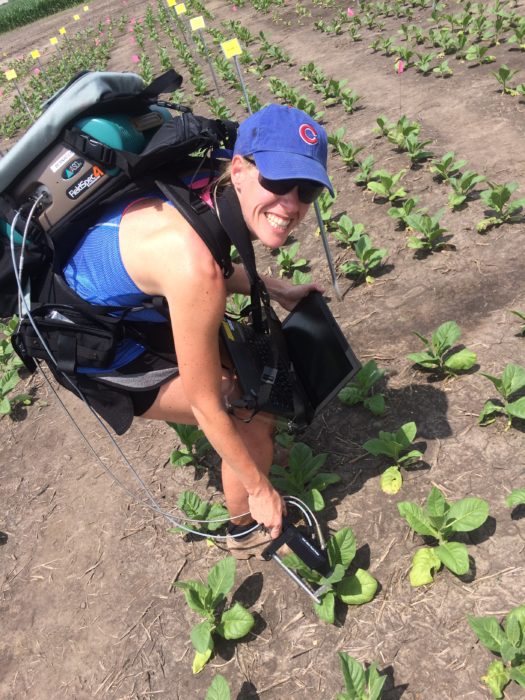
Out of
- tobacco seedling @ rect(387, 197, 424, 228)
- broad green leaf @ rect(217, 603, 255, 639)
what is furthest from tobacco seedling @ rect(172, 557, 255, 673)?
tobacco seedling @ rect(387, 197, 424, 228)

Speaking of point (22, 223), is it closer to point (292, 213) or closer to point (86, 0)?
point (292, 213)

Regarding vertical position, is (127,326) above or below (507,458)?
above

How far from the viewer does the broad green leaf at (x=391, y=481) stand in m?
2.98

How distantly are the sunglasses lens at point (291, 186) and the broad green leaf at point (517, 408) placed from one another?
164 centimetres

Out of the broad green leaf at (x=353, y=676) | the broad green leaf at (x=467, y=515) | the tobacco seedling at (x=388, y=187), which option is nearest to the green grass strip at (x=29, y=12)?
the tobacco seedling at (x=388, y=187)

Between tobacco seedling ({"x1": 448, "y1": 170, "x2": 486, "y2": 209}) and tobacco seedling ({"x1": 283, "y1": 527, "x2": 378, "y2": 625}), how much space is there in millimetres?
3399

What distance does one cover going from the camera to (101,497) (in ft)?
12.2

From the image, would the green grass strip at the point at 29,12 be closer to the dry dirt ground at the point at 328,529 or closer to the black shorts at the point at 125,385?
the dry dirt ground at the point at 328,529

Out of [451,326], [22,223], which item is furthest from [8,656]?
[451,326]

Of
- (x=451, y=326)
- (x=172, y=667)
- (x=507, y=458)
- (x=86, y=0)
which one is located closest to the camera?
(x=172, y=667)

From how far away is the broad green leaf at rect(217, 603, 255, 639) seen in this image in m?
2.59

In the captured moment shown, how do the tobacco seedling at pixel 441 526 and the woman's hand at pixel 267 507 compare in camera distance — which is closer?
→ the woman's hand at pixel 267 507

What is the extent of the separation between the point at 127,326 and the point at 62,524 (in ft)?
5.90

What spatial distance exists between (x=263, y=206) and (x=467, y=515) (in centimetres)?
167
